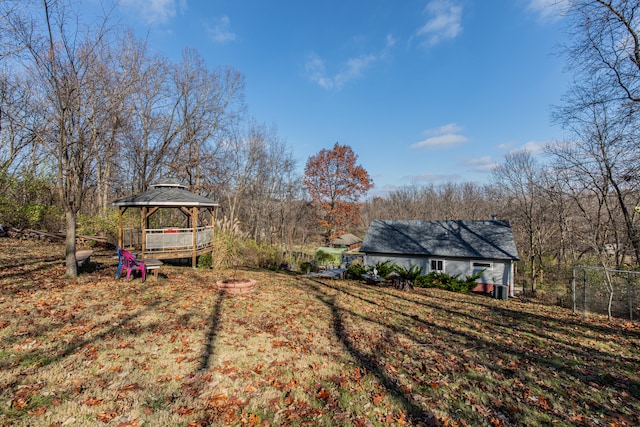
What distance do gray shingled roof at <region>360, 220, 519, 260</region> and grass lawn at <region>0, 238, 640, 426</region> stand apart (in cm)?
1097

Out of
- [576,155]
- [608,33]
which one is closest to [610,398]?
[608,33]

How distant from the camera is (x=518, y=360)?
5.27 metres

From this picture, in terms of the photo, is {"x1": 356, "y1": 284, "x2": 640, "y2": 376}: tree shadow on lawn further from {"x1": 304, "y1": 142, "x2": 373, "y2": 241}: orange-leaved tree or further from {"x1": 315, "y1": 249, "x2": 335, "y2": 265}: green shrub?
{"x1": 304, "y1": 142, "x2": 373, "y2": 241}: orange-leaved tree

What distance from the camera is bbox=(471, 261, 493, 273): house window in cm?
1803

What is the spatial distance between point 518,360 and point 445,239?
1571cm

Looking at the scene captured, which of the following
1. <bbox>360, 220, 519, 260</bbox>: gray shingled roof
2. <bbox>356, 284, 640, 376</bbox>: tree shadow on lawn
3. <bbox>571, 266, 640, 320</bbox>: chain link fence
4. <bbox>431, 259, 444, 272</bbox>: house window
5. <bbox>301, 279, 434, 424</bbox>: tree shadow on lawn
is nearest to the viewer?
<bbox>301, 279, 434, 424</bbox>: tree shadow on lawn

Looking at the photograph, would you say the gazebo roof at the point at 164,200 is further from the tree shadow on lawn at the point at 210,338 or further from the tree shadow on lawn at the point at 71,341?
the tree shadow on lawn at the point at 71,341

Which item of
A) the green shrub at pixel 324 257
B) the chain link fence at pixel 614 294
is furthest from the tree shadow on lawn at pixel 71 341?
the green shrub at pixel 324 257

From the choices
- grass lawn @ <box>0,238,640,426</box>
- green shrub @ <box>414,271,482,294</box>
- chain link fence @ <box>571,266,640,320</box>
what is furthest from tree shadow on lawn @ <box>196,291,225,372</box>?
green shrub @ <box>414,271,482,294</box>

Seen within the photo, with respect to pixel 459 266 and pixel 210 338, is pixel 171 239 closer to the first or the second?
pixel 210 338

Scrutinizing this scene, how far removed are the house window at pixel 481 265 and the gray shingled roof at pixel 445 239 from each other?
427 millimetres

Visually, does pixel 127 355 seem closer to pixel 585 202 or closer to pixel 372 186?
pixel 585 202

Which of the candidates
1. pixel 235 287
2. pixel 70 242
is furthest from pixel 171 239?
pixel 235 287

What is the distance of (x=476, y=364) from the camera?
4.92 meters
